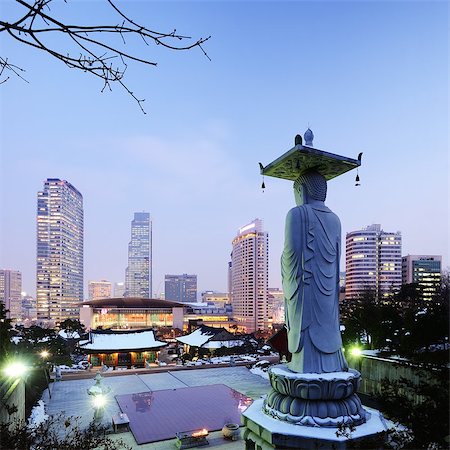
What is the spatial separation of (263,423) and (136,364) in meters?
22.6

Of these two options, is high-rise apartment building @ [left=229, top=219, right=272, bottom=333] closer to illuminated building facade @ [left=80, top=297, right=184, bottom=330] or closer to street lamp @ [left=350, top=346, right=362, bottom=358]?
illuminated building facade @ [left=80, top=297, right=184, bottom=330]

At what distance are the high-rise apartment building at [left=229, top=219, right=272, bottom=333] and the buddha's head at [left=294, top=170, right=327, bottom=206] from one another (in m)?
67.6

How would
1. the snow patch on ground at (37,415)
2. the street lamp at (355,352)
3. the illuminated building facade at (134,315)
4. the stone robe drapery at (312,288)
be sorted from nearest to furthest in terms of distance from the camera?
the stone robe drapery at (312,288), the snow patch on ground at (37,415), the street lamp at (355,352), the illuminated building facade at (134,315)

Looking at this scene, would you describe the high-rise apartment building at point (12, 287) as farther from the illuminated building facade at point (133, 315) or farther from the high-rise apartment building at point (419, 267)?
the high-rise apartment building at point (419, 267)

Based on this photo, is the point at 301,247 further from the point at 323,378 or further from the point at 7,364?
the point at 7,364

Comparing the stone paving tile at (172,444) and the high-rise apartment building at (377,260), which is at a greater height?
the high-rise apartment building at (377,260)

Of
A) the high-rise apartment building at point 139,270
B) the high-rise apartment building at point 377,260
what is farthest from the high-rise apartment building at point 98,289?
the high-rise apartment building at point 377,260

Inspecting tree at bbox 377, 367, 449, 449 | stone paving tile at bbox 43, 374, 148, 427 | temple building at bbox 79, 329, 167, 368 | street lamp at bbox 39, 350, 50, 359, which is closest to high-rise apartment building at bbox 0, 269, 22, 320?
temple building at bbox 79, 329, 167, 368

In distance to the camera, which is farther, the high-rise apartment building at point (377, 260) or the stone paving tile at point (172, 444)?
the high-rise apartment building at point (377, 260)

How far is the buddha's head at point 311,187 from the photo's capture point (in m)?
8.59

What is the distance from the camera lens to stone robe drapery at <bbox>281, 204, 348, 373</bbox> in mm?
7715

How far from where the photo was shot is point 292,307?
812cm

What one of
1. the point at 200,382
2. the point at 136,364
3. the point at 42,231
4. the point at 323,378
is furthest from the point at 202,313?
the point at 323,378

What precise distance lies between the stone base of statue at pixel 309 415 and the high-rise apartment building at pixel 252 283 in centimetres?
6731
